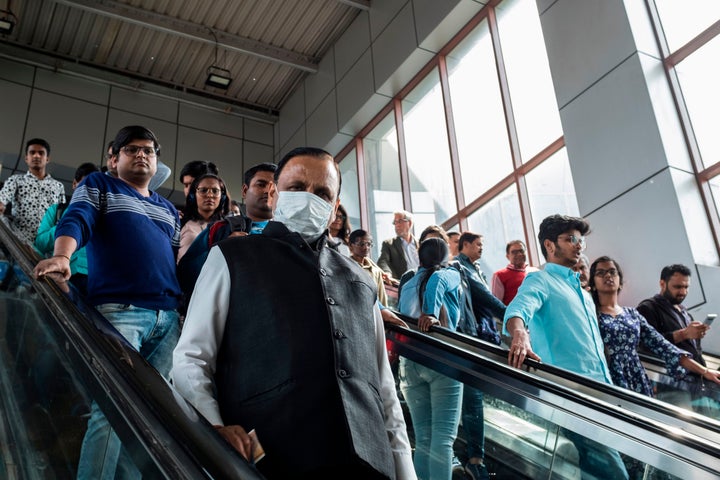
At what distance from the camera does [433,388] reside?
10.5ft

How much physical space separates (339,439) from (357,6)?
1205 cm

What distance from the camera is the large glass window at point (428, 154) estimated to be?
10328 mm

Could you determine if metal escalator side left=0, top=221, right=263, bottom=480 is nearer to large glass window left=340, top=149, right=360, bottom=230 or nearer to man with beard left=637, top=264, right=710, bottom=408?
man with beard left=637, top=264, right=710, bottom=408

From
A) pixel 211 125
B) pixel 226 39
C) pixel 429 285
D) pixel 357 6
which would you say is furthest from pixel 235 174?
pixel 429 285

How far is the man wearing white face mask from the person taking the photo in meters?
Answer: 1.35

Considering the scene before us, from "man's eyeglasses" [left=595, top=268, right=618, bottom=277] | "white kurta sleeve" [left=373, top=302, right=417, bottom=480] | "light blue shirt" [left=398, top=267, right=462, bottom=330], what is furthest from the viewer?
"man's eyeglasses" [left=595, top=268, right=618, bottom=277]

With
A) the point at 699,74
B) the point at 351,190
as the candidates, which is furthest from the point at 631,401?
the point at 351,190

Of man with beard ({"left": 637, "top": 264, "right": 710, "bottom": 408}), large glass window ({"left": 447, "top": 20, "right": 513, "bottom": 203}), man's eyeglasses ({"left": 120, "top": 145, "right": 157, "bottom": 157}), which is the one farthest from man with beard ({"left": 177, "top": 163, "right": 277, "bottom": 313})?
large glass window ({"left": 447, "top": 20, "right": 513, "bottom": 203})

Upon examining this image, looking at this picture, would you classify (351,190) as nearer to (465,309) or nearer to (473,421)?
(465,309)

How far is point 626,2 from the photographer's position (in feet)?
23.4

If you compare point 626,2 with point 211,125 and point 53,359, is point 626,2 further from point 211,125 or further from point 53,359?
point 211,125

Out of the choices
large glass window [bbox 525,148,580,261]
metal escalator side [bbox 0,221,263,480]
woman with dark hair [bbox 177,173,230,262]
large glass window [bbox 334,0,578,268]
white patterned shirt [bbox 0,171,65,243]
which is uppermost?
large glass window [bbox 334,0,578,268]

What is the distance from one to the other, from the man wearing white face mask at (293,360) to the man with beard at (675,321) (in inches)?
116

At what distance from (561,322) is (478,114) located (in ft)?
23.1
